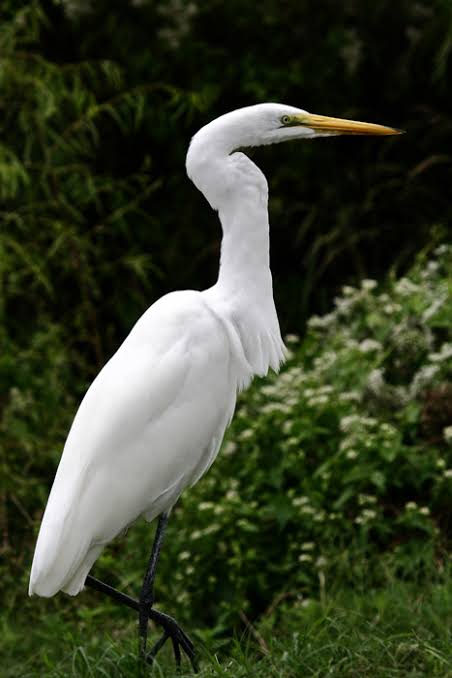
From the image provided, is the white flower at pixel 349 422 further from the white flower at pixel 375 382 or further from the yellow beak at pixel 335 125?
the yellow beak at pixel 335 125

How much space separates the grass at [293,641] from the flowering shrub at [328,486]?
156 millimetres

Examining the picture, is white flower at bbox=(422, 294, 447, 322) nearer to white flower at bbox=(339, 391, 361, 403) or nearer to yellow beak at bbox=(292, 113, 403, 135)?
white flower at bbox=(339, 391, 361, 403)

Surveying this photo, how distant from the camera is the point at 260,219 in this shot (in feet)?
9.74

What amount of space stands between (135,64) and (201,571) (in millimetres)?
3149

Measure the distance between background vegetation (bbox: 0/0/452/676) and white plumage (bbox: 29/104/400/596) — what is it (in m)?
0.39

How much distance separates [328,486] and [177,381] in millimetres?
1334

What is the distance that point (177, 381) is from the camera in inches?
114

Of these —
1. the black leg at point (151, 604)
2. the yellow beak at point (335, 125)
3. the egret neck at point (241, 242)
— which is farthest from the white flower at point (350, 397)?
the yellow beak at point (335, 125)

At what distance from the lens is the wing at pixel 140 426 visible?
→ 283cm

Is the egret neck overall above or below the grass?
above

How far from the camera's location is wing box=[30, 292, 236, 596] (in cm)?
283

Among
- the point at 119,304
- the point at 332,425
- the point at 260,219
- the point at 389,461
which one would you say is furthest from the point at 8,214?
the point at 260,219

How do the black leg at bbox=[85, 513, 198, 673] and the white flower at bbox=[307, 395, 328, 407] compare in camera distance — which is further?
the white flower at bbox=[307, 395, 328, 407]

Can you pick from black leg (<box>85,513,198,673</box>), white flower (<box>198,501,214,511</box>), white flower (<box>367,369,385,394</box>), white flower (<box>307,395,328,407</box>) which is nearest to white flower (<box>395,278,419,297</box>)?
white flower (<box>367,369,385,394</box>)
